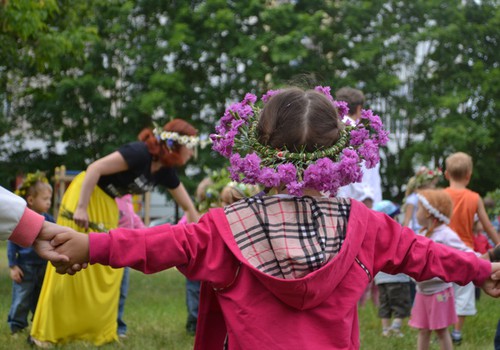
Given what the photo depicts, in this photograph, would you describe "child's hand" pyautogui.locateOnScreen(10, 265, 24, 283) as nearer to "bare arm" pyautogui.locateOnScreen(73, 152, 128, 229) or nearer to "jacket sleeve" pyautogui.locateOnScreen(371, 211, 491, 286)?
"bare arm" pyautogui.locateOnScreen(73, 152, 128, 229)

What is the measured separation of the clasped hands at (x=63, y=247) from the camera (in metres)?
3.52

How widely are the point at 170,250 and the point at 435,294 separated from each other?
3905mm

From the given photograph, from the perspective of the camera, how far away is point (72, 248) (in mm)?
3533

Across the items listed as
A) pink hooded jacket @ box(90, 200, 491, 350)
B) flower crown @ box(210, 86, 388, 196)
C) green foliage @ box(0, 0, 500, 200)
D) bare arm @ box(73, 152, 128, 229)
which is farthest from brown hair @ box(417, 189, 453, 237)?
green foliage @ box(0, 0, 500, 200)

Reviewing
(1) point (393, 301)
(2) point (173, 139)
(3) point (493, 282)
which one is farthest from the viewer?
(1) point (393, 301)

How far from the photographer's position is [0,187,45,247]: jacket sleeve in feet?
11.8

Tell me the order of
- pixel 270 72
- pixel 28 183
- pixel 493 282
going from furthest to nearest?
pixel 270 72
pixel 28 183
pixel 493 282

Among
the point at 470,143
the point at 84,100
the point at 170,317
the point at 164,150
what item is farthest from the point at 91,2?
the point at 470,143

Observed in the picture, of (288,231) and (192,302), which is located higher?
(288,231)

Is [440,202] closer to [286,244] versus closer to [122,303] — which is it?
[122,303]

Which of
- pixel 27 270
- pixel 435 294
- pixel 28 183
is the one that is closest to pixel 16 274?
pixel 27 270

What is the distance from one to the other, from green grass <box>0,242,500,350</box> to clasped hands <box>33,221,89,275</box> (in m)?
3.82

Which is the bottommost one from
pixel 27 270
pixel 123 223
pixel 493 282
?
pixel 27 270

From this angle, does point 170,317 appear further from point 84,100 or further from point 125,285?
point 84,100
